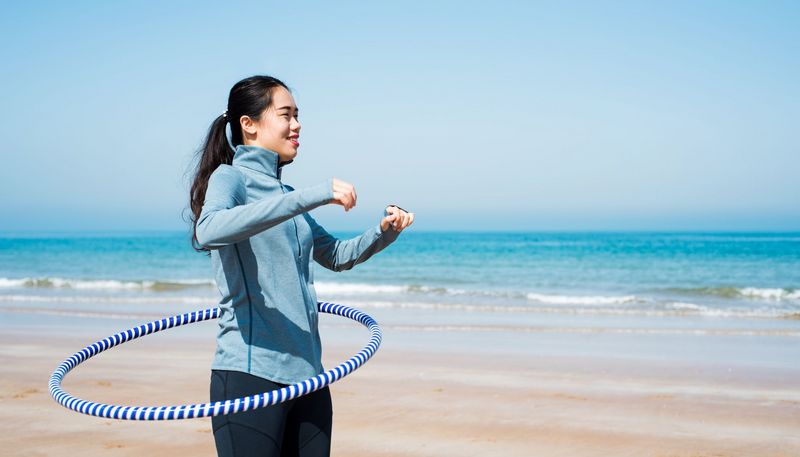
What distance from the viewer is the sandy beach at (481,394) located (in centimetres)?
577

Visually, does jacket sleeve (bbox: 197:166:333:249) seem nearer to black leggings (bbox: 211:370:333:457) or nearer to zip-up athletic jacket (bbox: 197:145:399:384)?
zip-up athletic jacket (bbox: 197:145:399:384)

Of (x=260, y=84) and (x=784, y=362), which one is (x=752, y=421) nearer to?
(x=784, y=362)

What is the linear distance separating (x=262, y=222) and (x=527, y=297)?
1656 centimetres

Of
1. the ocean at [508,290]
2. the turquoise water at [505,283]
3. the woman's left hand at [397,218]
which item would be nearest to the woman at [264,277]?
the woman's left hand at [397,218]

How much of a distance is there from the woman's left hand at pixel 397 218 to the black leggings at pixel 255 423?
0.68m

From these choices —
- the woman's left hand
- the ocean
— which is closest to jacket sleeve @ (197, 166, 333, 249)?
the woman's left hand

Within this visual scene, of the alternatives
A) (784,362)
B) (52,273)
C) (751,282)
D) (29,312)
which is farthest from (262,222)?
(52,273)

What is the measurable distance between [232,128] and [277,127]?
22 cm

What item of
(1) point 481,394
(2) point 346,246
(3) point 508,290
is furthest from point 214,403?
(3) point 508,290

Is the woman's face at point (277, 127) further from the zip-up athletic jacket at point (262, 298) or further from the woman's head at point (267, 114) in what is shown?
the zip-up athletic jacket at point (262, 298)

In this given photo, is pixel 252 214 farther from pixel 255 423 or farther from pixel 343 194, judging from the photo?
pixel 255 423

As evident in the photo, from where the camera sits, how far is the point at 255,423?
2.41 meters

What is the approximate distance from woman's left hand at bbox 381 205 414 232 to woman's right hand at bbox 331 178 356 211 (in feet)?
2.08

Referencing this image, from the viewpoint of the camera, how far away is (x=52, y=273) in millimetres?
28984
